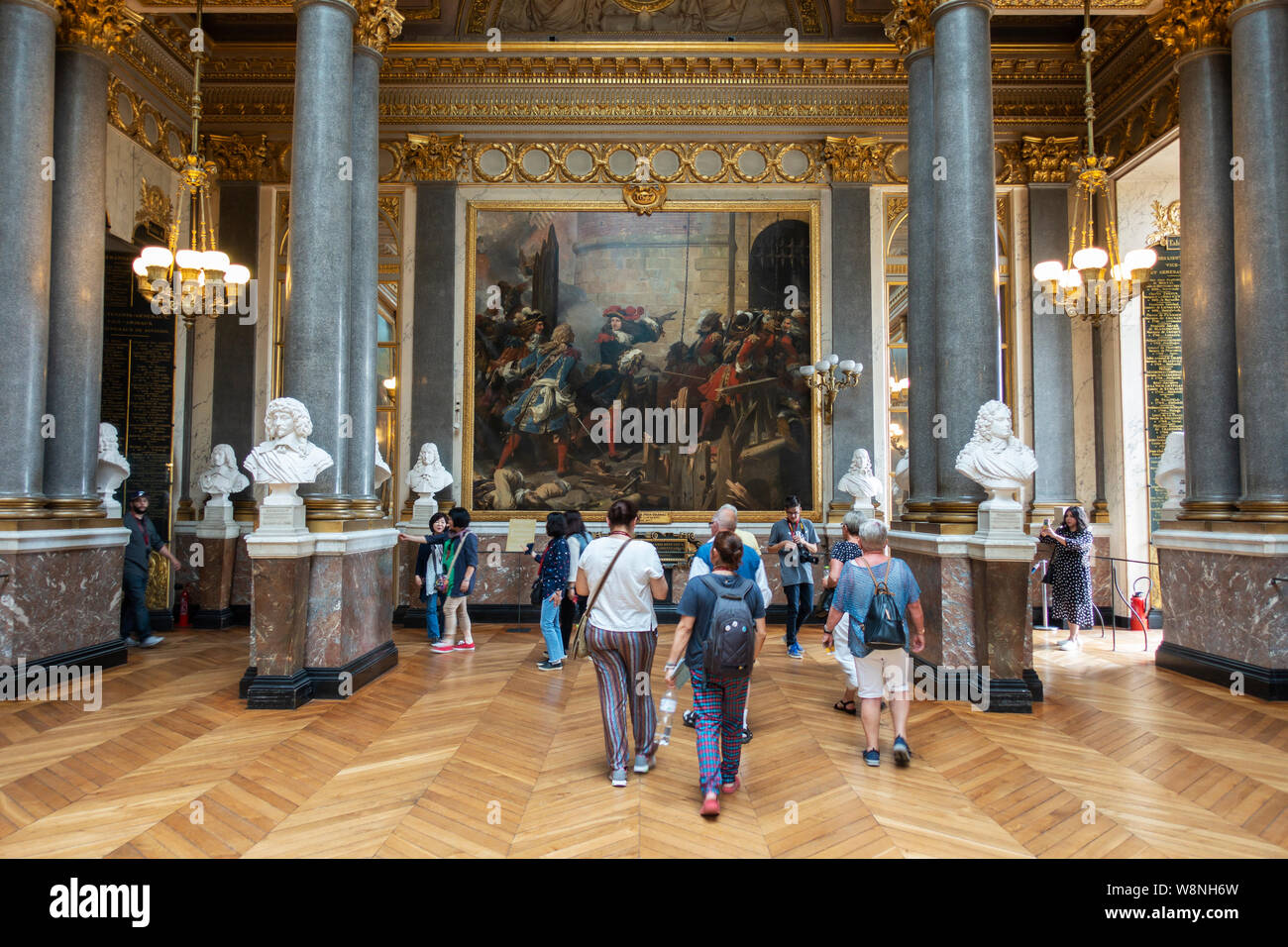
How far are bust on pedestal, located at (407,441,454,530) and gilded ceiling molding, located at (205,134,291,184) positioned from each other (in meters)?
4.82

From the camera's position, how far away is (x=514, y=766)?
5.10 metres

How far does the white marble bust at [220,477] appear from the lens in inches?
440

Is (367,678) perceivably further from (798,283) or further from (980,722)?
(798,283)

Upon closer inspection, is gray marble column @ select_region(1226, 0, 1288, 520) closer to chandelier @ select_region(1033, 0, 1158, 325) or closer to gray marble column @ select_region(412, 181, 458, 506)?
chandelier @ select_region(1033, 0, 1158, 325)

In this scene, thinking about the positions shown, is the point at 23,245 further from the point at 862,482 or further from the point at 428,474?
the point at 862,482

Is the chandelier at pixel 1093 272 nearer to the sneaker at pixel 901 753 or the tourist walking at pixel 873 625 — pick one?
the tourist walking at pixel 873 625

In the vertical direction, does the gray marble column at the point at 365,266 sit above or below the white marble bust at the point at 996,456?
above

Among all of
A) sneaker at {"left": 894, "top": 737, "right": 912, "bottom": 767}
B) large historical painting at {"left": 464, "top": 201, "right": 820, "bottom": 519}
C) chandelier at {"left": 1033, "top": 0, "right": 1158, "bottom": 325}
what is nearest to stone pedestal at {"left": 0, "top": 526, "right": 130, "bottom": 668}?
large historical painting at {"left": 464, "top": 201, "right": 820, "bottom": 519}

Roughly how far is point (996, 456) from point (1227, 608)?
3090 mm

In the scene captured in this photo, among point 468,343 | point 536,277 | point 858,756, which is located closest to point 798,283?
point 536,277

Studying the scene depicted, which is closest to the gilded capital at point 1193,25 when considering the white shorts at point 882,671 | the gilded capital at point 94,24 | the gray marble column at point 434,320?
the white shorts at point 882,671

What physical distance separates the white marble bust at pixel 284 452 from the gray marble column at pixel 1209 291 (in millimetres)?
8649

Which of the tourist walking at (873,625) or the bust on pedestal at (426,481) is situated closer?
the tourist walking at (873,625)

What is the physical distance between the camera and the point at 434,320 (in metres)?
12.2
